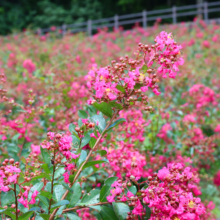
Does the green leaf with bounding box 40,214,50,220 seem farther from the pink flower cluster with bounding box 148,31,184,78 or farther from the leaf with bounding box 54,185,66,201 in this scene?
the pink flower cluster with bounding box 148,31,184,78

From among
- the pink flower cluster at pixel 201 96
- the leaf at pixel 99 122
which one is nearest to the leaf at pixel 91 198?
the leaf at pixel 99 122

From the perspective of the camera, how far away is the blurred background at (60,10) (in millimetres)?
17750

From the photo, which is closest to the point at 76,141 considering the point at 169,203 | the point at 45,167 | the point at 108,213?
the point at 45,167

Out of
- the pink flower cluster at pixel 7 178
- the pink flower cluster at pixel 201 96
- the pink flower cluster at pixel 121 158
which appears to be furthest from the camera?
the pink flower cluster at pixel 201 96

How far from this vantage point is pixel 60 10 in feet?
58.5

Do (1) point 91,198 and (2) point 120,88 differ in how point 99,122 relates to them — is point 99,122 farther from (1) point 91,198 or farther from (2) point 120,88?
(1) point 91,198

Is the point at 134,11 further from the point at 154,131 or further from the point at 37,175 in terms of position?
the point at 37,175

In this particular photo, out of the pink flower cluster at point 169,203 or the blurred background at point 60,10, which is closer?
Result: the pink flower cluster at point 169,203

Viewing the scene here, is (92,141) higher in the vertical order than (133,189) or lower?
higher

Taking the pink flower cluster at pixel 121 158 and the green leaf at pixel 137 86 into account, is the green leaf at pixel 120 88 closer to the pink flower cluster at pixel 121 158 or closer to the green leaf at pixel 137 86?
the green leaf at pixel 137 86

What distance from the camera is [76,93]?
2.27m

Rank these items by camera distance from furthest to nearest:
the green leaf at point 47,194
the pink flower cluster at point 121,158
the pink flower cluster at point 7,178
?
1. the pink flower cluster at point 121,158
2. the green leaf at point 47,194
3. the pink flower cluster at point 7,178

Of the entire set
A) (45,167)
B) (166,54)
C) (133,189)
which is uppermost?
(166,54)

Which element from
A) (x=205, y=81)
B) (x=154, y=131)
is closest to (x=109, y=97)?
(x=154, y=131)
